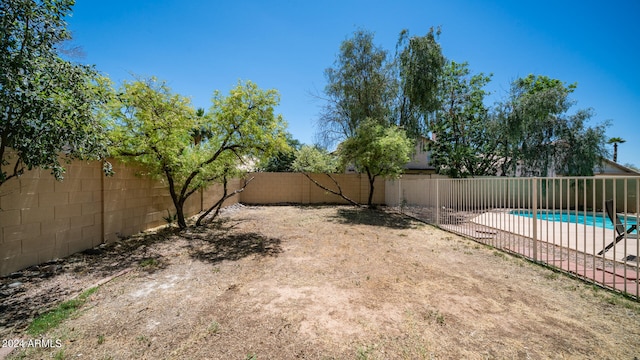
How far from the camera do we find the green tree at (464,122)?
13336mm

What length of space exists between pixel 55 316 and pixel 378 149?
8755 millimetres

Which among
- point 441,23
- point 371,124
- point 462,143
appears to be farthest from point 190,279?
point 462,143

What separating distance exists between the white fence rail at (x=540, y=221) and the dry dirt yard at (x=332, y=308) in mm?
450

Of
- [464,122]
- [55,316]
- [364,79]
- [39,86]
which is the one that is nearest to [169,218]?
[55,316]

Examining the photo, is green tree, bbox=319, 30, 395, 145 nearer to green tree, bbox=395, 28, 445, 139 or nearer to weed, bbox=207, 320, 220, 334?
green tree, bbox=395, 28, 445, 139

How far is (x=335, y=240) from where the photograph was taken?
6375 mm

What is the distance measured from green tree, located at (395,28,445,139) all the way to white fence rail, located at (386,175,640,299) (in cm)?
352

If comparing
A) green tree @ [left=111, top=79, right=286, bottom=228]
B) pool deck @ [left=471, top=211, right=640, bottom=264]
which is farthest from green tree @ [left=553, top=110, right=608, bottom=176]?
green tree @ [left=111, top=79, right=286, bottom=228]

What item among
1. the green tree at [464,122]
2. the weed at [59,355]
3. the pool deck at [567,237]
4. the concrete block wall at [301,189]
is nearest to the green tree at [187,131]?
the weed at [59,355]

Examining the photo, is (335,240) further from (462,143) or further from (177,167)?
(462,143)

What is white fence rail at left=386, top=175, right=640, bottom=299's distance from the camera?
3.58m

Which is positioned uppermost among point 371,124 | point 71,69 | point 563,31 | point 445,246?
point 563,31

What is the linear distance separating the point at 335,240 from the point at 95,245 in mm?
5010

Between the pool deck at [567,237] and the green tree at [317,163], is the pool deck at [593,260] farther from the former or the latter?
the green tree at [317,163]
